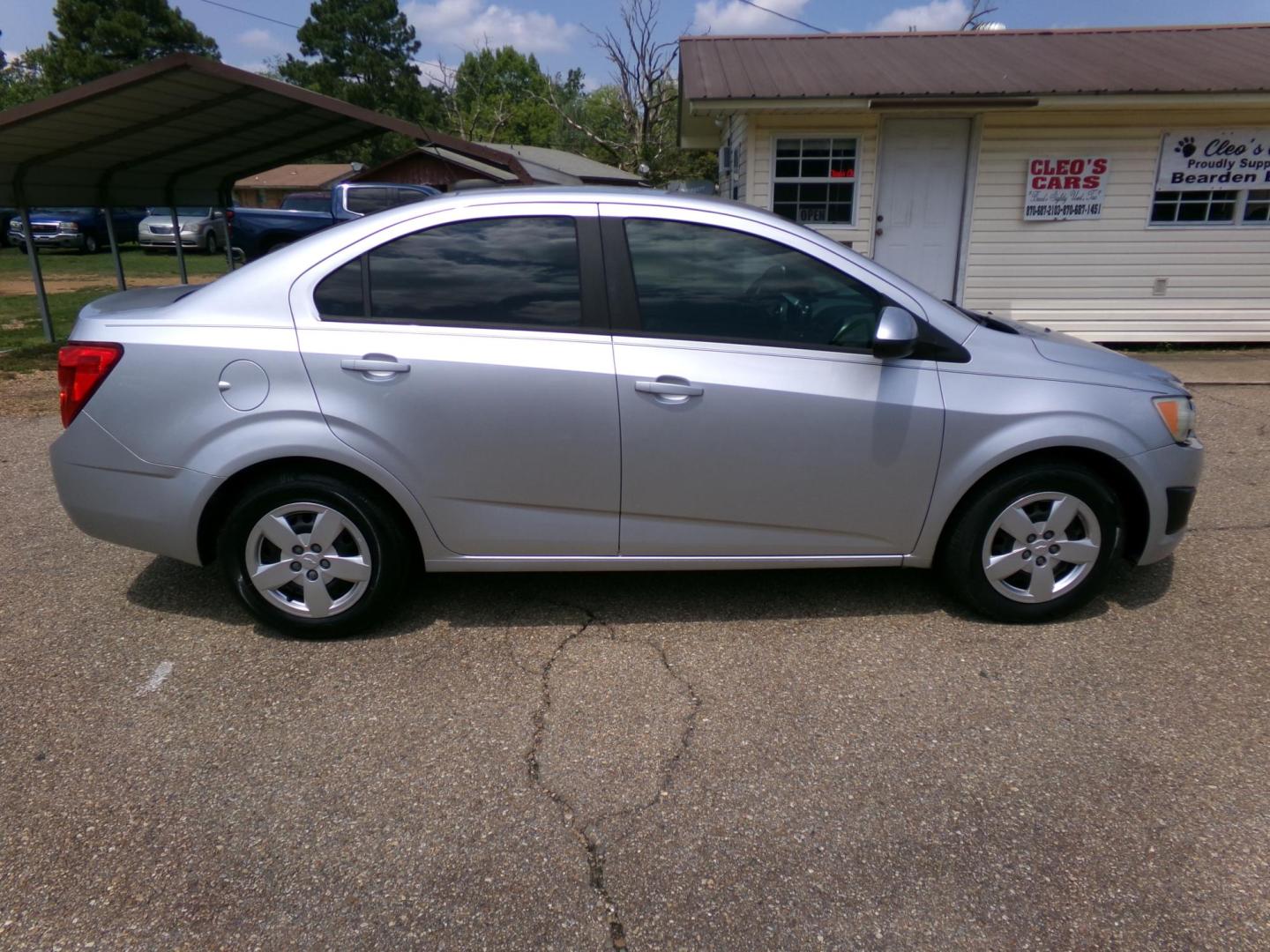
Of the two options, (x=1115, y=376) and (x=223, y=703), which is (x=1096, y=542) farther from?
(x=223, y=703)

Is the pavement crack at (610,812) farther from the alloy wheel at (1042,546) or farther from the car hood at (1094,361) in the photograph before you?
the car hood at (1094,361)

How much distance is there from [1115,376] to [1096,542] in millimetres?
684

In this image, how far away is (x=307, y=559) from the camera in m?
3.49

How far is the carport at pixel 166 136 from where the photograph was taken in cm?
795

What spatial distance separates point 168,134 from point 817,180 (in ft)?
24.1

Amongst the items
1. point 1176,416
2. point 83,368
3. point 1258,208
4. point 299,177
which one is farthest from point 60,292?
point 299,177

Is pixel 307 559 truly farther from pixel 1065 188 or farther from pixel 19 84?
pixel 19 84

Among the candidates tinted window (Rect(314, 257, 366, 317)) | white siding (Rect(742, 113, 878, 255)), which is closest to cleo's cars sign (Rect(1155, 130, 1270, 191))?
white siding (Rect(742, 113, 878, 255))

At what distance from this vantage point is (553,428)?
3.40 meters

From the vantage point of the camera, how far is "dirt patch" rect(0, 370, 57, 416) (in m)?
7.67

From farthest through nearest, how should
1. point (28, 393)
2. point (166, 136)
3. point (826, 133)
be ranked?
point (166, 136)
point (826, 133)
point (28, 393)

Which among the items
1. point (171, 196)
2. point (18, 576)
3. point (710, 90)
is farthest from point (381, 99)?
point (18, 576)

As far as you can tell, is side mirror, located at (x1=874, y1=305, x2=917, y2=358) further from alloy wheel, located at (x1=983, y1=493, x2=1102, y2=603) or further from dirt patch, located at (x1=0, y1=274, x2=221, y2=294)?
dirt patch, located at (x1=0, y1=274, x2=221, y2=294)

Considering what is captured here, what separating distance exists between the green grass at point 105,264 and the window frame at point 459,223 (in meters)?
15.7
